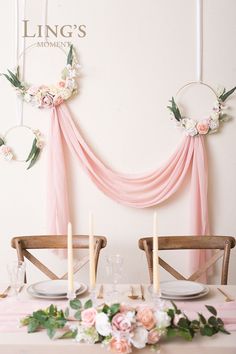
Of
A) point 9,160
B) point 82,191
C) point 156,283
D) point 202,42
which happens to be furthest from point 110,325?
point 202,42

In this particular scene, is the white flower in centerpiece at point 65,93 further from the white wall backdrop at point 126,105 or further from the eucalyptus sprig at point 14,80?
the eucalyptus sprig at point 14,80

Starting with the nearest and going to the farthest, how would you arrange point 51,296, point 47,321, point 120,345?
point 120,345, point 47,321, point 51,296

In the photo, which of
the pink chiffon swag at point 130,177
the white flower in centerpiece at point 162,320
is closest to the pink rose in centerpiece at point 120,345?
the white flower in centerpiece at point 162,320

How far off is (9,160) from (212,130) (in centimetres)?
133

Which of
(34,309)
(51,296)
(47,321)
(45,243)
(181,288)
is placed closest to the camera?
(47,321)


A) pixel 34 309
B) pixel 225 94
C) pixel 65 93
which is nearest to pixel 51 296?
pixel 34 309

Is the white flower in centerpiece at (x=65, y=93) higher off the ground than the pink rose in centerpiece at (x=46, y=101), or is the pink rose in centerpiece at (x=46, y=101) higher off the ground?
the white flower in centerpiece at (x=65, y=93)

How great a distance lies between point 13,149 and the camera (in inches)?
105

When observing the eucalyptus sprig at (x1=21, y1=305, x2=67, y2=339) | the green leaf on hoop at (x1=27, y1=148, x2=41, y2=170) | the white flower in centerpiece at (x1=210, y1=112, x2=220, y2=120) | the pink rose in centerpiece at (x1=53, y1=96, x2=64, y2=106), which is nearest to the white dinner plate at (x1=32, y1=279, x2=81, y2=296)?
the eucalyptus sprig at (x1=21, y1=305, x2=67, y2=339)

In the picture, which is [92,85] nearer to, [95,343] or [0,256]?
[0,256]

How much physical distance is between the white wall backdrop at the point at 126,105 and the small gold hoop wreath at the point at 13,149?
37 millimetres

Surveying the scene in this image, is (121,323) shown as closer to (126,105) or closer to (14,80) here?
(126,105)

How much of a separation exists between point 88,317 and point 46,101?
1.70 meters

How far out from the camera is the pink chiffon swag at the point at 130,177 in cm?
258
